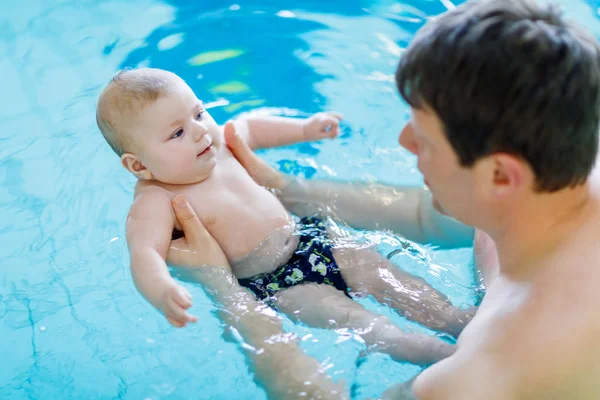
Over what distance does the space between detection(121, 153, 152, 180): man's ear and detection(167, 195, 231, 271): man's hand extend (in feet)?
0.40

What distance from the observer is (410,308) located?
5.74 feet

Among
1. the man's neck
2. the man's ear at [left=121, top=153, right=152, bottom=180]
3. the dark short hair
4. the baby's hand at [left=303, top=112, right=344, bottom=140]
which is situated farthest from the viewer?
the baby's hand at [left=303, top=112, right=344, bottom=140]

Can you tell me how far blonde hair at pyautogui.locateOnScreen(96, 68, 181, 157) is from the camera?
171cm

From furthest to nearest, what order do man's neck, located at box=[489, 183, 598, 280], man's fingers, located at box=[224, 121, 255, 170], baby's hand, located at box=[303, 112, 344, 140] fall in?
baby's hand, located at box=[303, 112, 344, 140], man's fingers, located at box=[224, 121, 255, 170], man's neck, located at box=[489, 183, 598, 280]

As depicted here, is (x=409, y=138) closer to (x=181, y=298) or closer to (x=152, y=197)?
(x=181, y=298)

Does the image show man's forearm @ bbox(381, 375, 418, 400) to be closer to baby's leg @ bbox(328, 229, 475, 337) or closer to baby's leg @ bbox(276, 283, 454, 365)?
baby's leg @ bbox(276, 283, 454, 365)

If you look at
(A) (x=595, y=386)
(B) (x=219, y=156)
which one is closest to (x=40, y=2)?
(B) (x=219, y=156)

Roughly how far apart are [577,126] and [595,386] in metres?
0.45

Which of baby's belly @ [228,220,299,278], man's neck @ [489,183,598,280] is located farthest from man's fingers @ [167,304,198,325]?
man's neck @ [489,183,598,280]

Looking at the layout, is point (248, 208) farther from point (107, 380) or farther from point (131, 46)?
point (131, 46)

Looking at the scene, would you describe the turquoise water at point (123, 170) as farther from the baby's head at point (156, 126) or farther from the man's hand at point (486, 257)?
the baby's head at point (156, 126)

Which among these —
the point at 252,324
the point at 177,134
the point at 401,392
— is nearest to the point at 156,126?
the point at 177,134

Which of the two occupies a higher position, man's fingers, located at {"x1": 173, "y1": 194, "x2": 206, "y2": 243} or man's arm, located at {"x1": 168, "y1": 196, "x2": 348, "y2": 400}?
man's fingers, located at {"x1": 173, "y1": 194, "x2": 206, "y2": 243}

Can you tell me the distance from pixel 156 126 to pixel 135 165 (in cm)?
15
